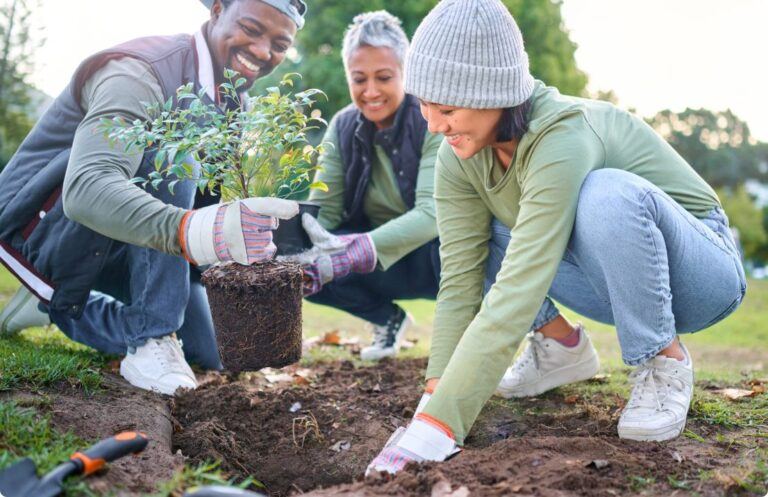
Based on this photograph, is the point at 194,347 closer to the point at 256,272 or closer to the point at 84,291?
the point at 84,291

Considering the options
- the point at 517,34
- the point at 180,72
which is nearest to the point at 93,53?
the point at 180,72

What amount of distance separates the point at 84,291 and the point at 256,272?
993mm

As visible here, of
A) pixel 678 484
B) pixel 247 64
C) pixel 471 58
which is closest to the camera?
pixel 678 484

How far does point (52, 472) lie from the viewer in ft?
6.14

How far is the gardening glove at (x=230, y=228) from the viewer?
8.51 feet

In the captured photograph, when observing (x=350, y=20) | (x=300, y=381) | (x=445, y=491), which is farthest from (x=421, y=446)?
(x=350, y=20)

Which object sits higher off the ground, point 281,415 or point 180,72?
point 180,72

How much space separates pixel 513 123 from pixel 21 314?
2768mm

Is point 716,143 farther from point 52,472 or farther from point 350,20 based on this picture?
point 52,472

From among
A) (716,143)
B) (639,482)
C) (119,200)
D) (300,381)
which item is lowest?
(716,143)

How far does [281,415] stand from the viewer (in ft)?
9.76

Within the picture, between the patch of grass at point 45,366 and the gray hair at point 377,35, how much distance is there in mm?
2138

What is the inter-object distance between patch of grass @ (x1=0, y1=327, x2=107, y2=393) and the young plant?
87 centimetres

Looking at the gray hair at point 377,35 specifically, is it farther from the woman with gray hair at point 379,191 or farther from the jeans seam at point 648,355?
the jeans seam at point 648,355
